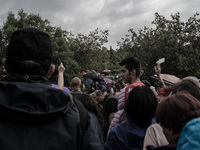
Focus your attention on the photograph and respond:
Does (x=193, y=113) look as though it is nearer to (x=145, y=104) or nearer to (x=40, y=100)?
(x=145, y=104)

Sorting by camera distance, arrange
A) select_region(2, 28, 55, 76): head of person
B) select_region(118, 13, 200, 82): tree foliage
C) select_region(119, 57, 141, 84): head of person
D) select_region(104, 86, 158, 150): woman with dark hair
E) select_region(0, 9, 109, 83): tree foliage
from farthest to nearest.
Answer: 1. select_region(0, 9, 109, 83): tree foliage
2. select_region(118, 13, 200, 82): tree foliage
3. select_region(119, 57, 141, 84): head of person
4. select_region(104, 86, 158, 150): woman with dark hair
5. select_region(2, 28, 55, 76): head of person

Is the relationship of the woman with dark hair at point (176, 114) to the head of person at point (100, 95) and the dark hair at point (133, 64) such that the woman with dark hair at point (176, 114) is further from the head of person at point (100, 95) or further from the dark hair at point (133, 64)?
the head of person at point (100, 95)

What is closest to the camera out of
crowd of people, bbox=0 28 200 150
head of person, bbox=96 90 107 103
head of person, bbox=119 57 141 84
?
crowd of people, bbox=0 28 200 150

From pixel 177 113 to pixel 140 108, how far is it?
68 centimetres

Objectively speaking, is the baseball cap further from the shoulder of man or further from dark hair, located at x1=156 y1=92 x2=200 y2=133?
dark hair, located at x1=156 y1=92 x2=200 y2=133

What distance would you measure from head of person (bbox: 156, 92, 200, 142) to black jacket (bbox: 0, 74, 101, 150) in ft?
2.00

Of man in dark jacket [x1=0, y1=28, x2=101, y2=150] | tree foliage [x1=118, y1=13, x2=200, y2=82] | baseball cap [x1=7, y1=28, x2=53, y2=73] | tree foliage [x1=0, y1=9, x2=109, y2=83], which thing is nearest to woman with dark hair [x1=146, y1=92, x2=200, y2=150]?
man in dark jacket [x1=0, y1=28, x2=101, y2=150]

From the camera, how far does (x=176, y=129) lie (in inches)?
58.2

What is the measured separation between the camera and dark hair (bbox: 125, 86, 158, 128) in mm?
2150

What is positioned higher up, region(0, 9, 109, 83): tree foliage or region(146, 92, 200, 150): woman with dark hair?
region(0, 9, 109, 83): tree foliage

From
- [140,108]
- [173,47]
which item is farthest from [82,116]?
[173,47]

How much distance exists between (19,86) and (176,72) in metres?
19.1

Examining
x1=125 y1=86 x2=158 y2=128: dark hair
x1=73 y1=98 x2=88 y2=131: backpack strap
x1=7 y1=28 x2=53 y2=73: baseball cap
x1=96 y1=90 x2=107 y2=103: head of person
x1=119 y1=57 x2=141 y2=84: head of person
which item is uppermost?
x1=7 y1=28 x2=53 y2=73: baseball cap

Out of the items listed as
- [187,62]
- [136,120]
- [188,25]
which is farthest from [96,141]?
[188,25]
